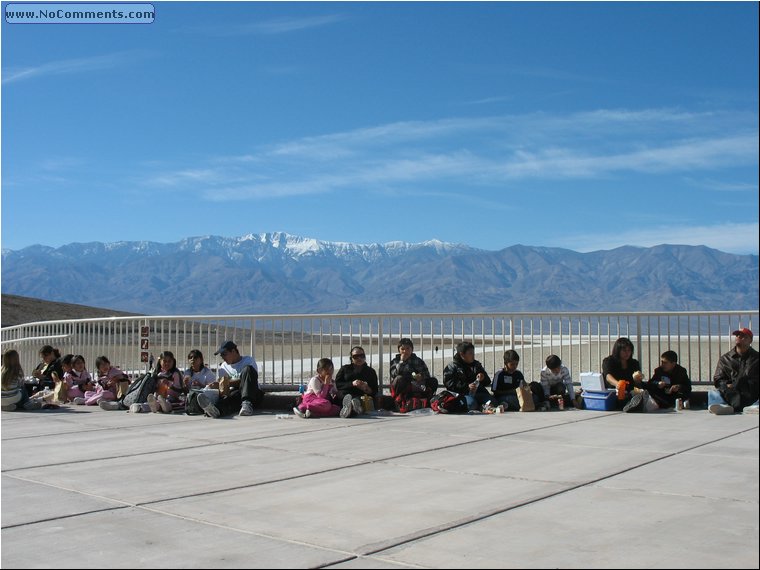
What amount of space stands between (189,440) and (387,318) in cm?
536

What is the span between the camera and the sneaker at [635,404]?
43.4ft

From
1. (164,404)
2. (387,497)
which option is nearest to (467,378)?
(164,404)

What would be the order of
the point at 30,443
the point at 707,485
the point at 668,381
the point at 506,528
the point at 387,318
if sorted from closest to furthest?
the point at 506,528 → the point at 707,485 → the point at 30,443 → the point at 668,381 → the point at 387,318

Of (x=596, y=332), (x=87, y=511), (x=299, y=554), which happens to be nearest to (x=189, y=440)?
(x=87, y=511)

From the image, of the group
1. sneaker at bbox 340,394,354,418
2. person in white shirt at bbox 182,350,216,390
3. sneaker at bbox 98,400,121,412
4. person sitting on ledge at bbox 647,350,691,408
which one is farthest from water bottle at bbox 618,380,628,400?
sneaker at bbox 98,400,121,412

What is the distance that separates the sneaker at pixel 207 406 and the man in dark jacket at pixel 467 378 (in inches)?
136

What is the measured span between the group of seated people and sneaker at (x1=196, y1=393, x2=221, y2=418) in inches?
0.6

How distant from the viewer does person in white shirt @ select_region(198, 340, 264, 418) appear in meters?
13.7

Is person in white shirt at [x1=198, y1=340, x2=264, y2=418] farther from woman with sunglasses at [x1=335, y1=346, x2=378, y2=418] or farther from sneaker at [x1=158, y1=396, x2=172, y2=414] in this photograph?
woman with sunglasses at [x1=335, y1=346, x2=378, y2=418]

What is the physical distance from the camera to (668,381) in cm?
1352

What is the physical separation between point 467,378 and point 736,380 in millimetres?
3842

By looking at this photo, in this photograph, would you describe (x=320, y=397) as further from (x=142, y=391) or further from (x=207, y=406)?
(x=142, y=391)

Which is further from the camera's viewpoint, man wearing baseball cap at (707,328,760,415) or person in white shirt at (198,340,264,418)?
person in white shirt at (198,340,264,418)

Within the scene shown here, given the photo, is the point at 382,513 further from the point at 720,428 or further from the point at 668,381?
the point at 668,381
